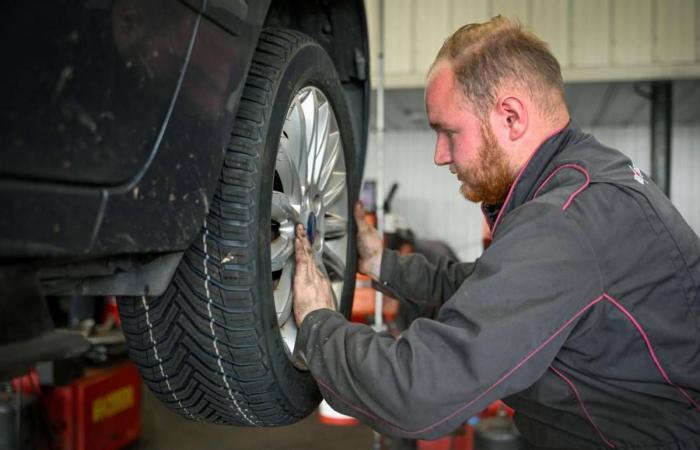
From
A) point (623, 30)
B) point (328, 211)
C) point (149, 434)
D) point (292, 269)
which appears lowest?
point (149, 434)

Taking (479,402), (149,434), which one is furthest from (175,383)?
(149,434)

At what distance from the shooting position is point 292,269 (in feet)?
4.68

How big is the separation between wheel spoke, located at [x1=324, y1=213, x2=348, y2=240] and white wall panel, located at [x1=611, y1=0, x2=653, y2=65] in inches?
210

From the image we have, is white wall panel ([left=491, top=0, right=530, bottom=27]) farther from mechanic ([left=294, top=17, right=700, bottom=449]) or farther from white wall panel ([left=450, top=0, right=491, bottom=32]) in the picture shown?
mechanic ([left=294, top=17, right=700, bottom=449])

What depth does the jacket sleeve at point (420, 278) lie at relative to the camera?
189 centimetres

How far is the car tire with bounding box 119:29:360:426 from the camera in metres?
1.10

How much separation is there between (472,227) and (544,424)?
8.97m

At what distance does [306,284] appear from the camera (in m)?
1.39

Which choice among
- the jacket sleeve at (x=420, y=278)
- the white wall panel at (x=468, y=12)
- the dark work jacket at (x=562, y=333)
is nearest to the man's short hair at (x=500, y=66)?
the dark work jacket at (x=562, y=333)

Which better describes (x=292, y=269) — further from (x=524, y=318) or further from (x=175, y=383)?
(x=524, y=318)

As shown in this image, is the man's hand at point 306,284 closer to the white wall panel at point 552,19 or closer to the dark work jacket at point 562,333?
the dark work jacket at point 562,333

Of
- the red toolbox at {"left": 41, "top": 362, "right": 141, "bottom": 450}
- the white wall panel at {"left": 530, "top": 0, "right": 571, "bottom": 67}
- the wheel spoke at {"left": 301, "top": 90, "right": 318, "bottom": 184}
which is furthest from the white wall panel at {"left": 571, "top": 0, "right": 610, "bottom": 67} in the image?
the wheel spoke at {"left": 301, "top": 90, "right": 318, "bottom": 184}

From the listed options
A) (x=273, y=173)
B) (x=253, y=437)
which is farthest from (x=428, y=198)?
(x=273, y=173)

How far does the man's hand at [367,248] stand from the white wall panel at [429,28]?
188 inches
